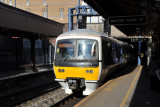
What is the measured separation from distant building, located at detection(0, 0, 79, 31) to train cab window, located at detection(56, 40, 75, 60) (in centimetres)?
3509

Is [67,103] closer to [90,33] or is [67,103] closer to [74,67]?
[74,67]

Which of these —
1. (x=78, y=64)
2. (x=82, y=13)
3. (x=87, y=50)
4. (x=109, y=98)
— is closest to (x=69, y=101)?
(x=78, y=64)

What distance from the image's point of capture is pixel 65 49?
9180 mm

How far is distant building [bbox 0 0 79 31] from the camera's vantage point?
44.2 meters

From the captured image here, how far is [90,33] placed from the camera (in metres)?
9.21

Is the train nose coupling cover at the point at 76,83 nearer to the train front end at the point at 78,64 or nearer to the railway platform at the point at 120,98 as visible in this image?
the train front end at the point at 78,64

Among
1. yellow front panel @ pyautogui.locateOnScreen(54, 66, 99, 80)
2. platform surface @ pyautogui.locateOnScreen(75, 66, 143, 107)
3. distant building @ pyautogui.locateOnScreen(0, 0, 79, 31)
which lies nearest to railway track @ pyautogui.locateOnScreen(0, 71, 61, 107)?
yellow front panel @ pyautogui.locateOnScreen(54, 66, 99, 80)

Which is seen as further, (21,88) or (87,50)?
(21,88)

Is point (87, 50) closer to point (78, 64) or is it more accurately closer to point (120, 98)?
point (78, 64)

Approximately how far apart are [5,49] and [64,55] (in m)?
22.0

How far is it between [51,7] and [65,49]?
122 ft

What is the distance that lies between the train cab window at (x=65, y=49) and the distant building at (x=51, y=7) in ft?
115

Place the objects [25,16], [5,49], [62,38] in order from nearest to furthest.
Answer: [62,38], [25,16], [5,49]

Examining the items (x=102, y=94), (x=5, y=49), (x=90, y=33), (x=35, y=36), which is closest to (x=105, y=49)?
(x=90, y=33)
